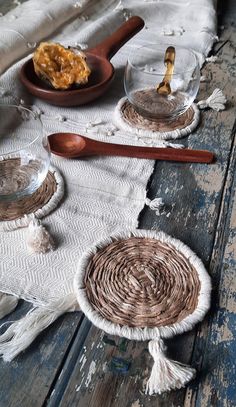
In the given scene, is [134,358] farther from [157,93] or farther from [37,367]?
[157,93]

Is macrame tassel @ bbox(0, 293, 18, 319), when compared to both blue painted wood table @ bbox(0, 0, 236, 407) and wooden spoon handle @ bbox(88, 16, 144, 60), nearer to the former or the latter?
blue painted wood table @ bbox(0, 0, 236, 407)

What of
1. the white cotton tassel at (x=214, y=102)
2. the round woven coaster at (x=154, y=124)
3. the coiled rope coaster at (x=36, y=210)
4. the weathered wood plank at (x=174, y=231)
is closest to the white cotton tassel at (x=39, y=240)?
the coiled rope coaster at (x=36, y=210)

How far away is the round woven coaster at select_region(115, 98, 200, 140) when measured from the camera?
64cm

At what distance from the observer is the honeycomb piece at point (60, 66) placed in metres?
0.68

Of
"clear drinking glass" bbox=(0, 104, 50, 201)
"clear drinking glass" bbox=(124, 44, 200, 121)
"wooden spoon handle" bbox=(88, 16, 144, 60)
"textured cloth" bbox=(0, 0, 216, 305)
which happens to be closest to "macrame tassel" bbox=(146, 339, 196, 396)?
"textured cloth" bbox=(0, 0, 216, 305)

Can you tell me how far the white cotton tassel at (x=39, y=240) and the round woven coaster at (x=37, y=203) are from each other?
0.12 ft

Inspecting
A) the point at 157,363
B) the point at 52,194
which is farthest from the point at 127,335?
the point at 52,194

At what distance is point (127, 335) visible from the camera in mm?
399

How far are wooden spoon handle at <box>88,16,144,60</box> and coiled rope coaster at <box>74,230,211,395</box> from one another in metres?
0.38

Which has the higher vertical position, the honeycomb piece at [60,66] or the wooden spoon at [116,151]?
the honeycomb piece at [60,66]

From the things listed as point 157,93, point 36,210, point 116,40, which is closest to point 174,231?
point 36,210

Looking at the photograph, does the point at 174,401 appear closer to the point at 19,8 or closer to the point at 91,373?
the point at 91,373

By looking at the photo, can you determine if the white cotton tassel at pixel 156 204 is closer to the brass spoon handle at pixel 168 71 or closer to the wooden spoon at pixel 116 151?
the wooden spoon at pixel 116 151

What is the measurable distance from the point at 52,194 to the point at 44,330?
171 mm
